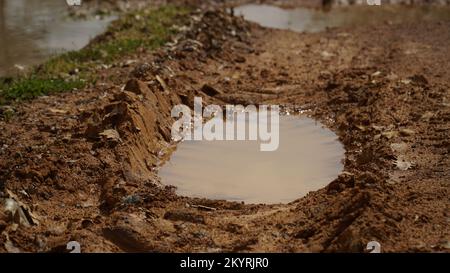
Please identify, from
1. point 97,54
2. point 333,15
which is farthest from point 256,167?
point 333,15

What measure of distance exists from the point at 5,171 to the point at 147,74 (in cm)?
352

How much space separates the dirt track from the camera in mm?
5535

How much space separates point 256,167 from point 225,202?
3.77 feet

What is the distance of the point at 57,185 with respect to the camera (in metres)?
6.71

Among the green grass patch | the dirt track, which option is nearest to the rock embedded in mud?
the dirt track

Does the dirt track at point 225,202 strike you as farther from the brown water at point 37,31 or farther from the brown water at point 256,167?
the brown water at point 37,31

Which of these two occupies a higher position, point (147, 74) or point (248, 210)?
point (147, 74)

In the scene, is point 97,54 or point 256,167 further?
point 97,54

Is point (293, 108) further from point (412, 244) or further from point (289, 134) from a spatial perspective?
point (412, 244)

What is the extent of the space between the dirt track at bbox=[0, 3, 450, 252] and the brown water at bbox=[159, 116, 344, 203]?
A: 9.3 inches

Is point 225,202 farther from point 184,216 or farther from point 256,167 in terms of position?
point 256,167

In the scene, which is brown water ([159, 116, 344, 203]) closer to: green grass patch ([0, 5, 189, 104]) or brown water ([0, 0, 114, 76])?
green grass patch ([0, 5, 189, 104])

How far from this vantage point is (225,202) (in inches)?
259
